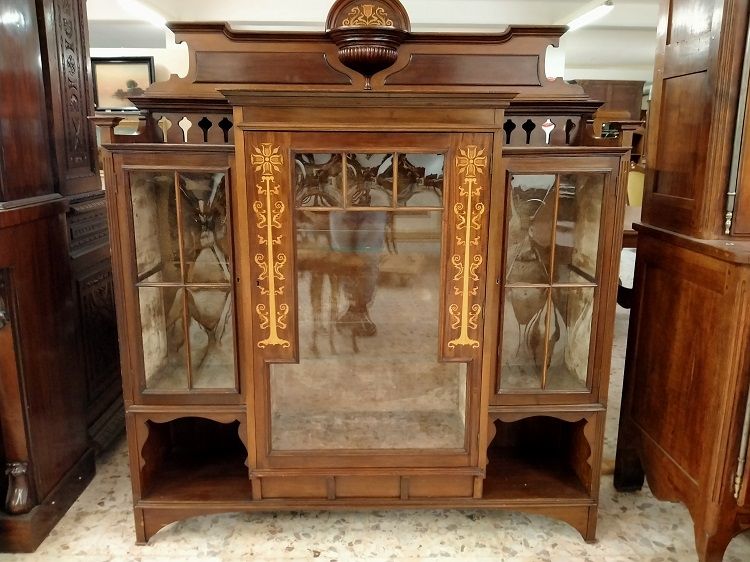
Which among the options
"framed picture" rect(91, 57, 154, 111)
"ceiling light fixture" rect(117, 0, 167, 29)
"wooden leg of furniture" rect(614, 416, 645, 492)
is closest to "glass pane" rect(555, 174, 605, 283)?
"wooden leg of furniture" rect(614, 416, 645, 492)

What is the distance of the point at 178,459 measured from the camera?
6.51ft

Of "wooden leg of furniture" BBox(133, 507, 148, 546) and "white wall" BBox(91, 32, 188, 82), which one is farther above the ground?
"white wall" BBox(91, 32, 188, 82)

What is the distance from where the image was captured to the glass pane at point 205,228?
63.7 inches

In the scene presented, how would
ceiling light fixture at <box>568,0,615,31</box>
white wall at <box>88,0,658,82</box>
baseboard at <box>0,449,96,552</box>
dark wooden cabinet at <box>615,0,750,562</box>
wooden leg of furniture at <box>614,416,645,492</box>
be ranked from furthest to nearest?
white wall at <box>88,0,658,82</box>
ceiling light fixture at <box>568,0,615,31</box>
wooden leg of furniture at <box>614,416,645,492</box>
baseboard at <box>0,449,96,552</box>
dark wooden cabinet at <box>615,0,750,562</box>

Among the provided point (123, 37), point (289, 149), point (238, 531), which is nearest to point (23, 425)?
point (238, 531)

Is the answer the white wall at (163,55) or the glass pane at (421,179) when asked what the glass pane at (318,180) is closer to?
the glass pane at (421,179)

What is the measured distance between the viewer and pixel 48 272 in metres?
1.87

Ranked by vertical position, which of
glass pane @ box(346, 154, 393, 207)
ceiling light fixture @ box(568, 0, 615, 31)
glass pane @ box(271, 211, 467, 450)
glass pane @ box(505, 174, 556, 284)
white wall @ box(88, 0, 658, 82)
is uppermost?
white wall @ box(88, 0, 658, 82)

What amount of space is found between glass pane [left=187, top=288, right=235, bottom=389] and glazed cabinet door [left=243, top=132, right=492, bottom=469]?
0.13 meters

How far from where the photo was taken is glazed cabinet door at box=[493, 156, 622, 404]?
5.33 ft

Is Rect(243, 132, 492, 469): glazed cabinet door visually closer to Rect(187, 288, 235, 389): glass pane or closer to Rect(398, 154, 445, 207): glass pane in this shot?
Rect(398, 154, 445, 207): glass pane

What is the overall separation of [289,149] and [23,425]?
1.15m

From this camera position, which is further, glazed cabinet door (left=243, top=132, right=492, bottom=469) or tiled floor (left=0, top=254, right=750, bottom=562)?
tiled floor (left=0, top=254, right=750, bottom=562)

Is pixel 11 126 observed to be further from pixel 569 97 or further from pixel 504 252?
pixel 569 97
